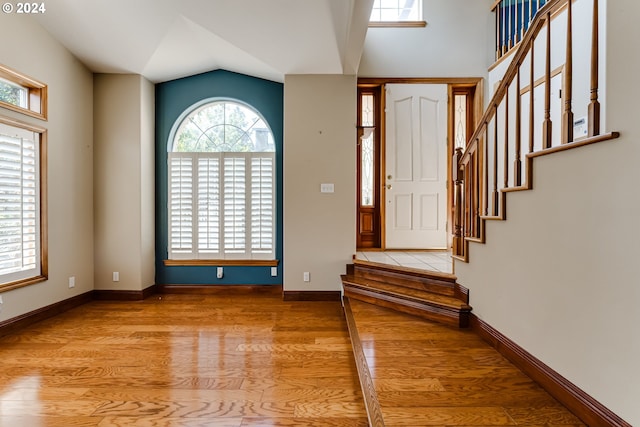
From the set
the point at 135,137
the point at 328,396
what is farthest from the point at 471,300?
the point at 135,137

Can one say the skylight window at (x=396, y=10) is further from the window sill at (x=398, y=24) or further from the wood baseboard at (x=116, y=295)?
the wood baseboard at (x=116, y=295)

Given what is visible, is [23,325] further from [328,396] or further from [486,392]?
[486,392]

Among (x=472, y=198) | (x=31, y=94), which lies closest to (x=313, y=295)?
(x=472, y=198)

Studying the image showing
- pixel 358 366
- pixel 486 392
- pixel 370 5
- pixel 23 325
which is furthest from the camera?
pixel 23 325

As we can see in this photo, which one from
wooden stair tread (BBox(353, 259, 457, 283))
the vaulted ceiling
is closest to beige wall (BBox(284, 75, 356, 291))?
the vaulted ceiling

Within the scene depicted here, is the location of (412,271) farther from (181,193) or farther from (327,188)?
(181,193)

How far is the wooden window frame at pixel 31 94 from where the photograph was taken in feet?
10.8

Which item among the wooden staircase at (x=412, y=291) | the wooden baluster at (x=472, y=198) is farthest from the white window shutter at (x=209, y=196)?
the wooden baluster at (x=472, y=198)

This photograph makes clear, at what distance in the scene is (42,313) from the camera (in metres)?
3.62

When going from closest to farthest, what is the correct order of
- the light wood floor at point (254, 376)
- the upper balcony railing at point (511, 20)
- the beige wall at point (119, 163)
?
the light wood floor at point (254, 376) → the upper balcony railing at point (511, 20) → the beige wall at point (119, 163)

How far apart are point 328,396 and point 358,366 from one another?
0.30 meters

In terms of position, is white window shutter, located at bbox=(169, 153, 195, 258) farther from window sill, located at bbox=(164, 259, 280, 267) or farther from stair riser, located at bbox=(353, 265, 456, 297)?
stair riser, located at bbox=(353, 265, 456, 297)

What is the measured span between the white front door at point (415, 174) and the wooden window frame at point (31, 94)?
408 cm

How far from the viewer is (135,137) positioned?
4418mm
